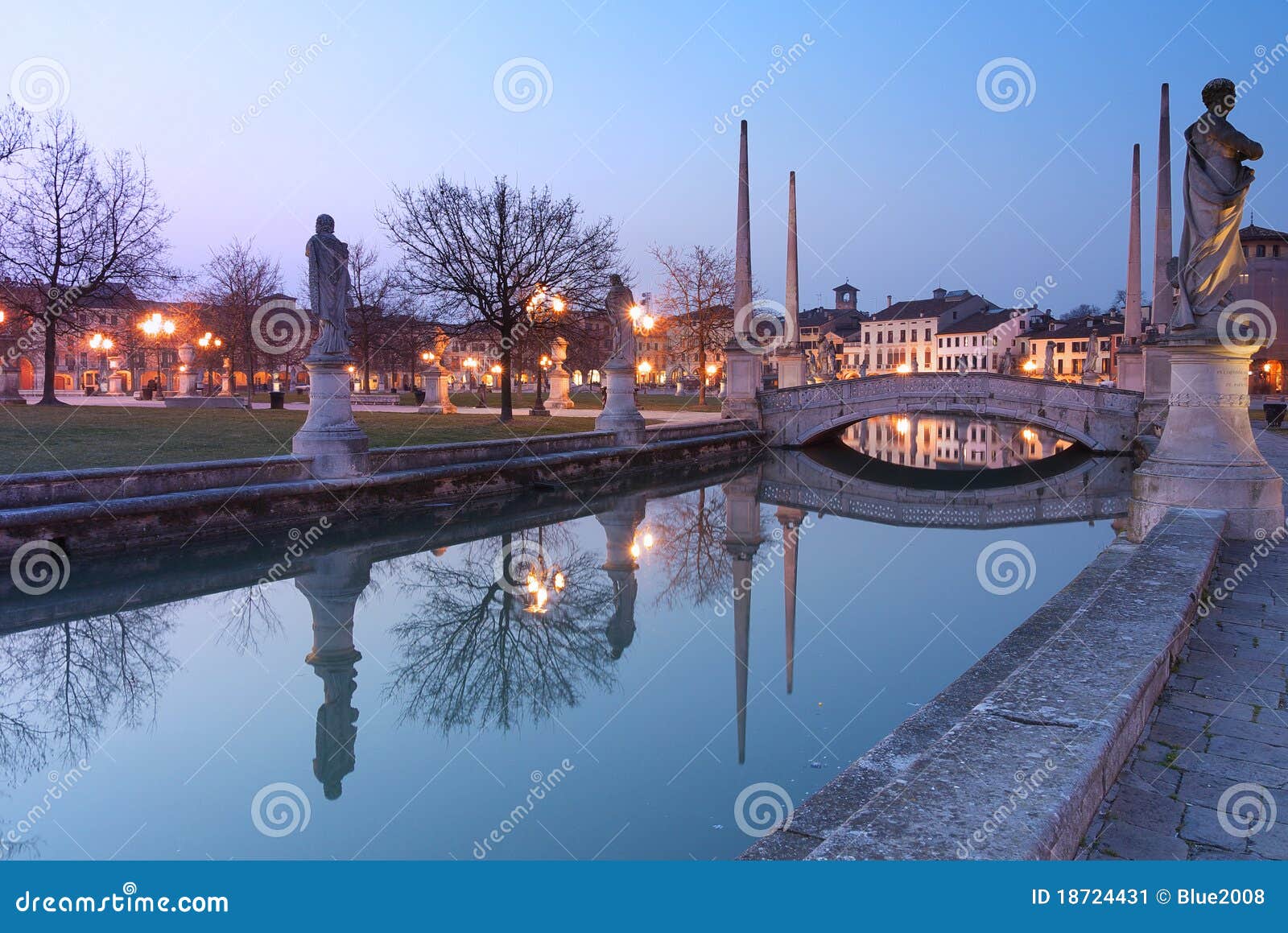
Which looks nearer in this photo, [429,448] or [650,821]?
[650,821]

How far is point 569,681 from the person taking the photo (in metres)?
6.64

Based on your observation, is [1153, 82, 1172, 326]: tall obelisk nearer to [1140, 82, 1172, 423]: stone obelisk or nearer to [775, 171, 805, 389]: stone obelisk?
[1140, 82, 1172, 423]: stone obelisk

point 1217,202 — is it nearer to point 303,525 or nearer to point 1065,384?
point 303,525

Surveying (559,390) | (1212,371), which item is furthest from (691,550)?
(559,390)

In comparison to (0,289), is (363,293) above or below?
above

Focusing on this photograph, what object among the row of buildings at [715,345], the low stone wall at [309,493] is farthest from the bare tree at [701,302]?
the low stone wall at [309,493]

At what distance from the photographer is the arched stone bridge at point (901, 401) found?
27656 millimetres

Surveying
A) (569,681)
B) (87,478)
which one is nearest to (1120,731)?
(569,681)

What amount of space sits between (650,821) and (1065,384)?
85.9ft

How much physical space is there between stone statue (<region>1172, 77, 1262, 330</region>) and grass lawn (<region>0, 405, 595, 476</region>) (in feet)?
45.1

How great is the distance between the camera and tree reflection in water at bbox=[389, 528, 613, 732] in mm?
6195

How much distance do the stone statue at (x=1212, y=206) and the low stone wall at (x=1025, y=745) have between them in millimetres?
3173

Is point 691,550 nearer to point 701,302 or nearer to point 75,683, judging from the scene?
point 75,683

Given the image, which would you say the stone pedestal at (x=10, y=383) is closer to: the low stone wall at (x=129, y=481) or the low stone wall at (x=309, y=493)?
the low stone wall at (x=309, y=493)
